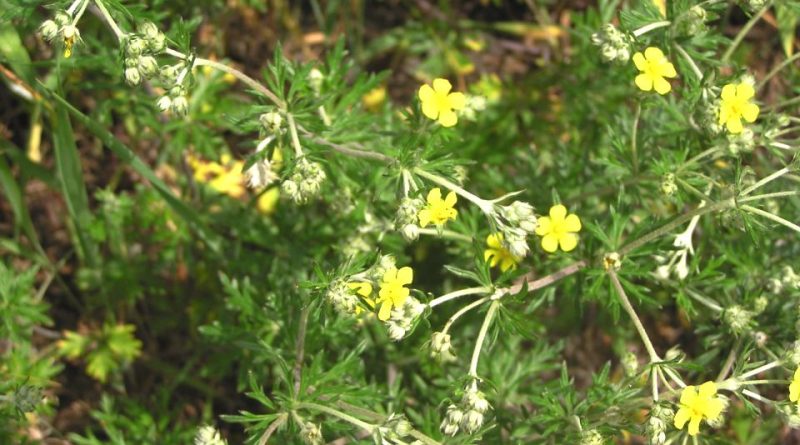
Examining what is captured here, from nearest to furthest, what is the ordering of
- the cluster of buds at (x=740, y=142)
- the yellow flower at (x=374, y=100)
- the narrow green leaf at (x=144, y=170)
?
the cluster of buds at (x=740, y=142), the narrow green leaf at (x=144, y=170), the yellow flower at (x=374, y=100)

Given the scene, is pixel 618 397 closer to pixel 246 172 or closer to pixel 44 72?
pixel 246 172

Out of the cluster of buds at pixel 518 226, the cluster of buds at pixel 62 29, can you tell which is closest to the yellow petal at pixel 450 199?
the cluster of buds at pixel 518 226

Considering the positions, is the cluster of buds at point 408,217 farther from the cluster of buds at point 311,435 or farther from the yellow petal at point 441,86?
the cluster of buds at point 311,435

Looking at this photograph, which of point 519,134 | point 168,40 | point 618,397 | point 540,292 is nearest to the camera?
point 168,40

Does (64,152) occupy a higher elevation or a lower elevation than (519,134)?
higher

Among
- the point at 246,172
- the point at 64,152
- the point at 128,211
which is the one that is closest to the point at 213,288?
the point at 128,211

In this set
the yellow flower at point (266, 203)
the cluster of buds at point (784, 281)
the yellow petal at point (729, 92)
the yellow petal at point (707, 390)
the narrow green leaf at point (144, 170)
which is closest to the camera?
the yellow petal at point (707, 390)

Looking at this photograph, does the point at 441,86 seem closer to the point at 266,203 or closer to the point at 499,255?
the point at 499,255
